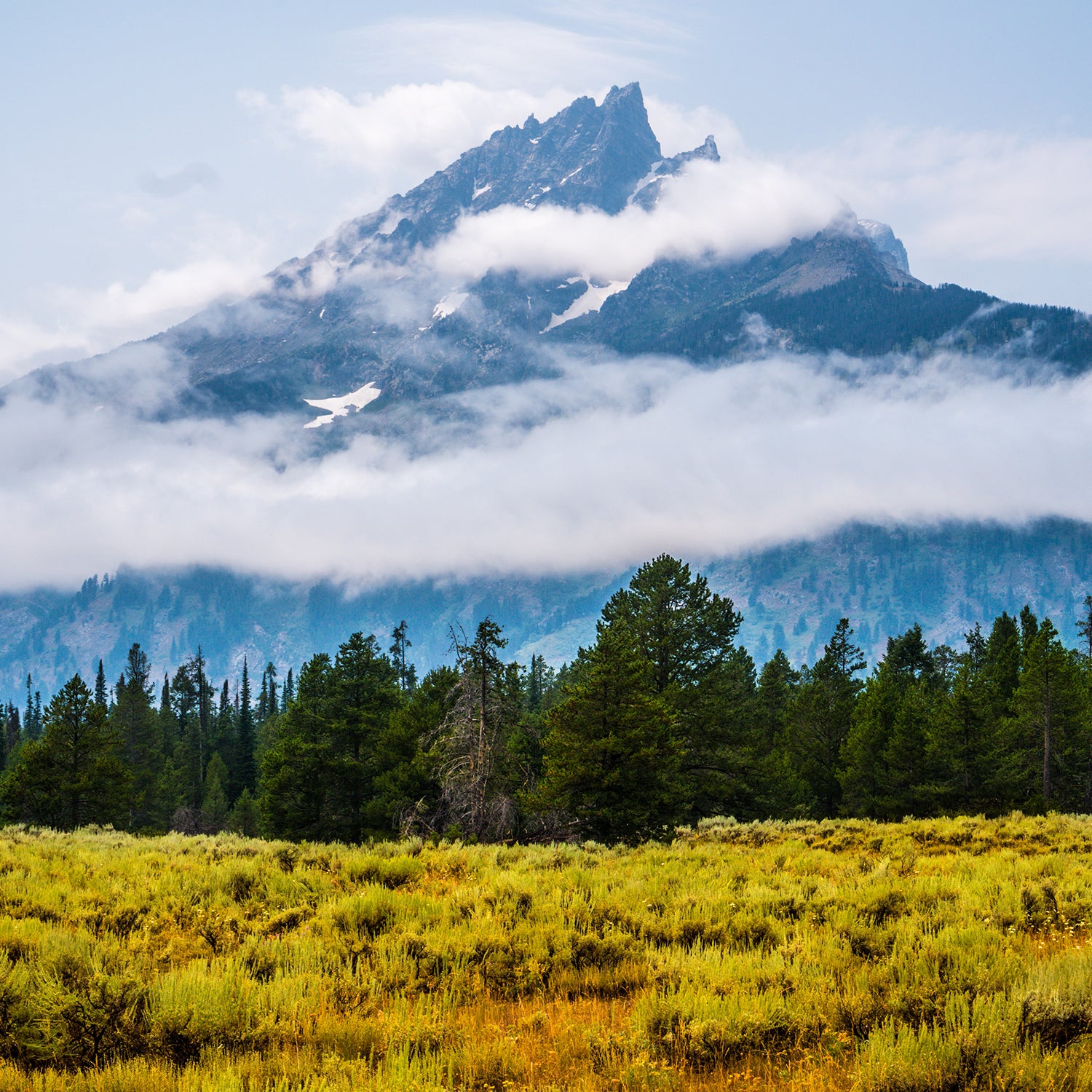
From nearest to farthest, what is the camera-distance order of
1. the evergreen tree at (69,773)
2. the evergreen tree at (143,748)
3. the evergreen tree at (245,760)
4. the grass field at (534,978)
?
the grass field at (534,978)
the evergreen tree at (69,773)
the evergreen tree at (143,748)
the evergreen tree at (245,760)

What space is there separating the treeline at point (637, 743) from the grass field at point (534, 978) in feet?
38.6

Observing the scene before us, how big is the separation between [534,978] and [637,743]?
54.0 feet

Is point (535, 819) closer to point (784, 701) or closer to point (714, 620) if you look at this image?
→ point (714, 620)

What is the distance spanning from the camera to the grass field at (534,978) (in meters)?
4.54

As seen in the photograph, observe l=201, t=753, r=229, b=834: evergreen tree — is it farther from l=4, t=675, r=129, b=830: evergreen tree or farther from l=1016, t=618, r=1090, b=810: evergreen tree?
l=1016, t=618, r=1090, b=810: evergreen tree

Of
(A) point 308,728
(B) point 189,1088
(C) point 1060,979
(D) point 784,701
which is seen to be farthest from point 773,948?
(D) point 784,701

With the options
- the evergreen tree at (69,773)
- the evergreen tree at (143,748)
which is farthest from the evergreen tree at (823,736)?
the evergreen tree at (143,748)

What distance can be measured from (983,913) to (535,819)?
23.7m

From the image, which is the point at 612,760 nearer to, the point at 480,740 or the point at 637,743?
the point at 637,743

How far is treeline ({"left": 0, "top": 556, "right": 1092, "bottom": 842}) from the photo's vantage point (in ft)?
75.9

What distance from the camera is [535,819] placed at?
30422 mm

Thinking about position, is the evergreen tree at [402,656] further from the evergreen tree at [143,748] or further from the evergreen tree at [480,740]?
the evergreen tree at [480,740]

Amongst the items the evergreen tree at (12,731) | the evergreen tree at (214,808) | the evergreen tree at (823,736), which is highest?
the evergreen tree at (823,736)

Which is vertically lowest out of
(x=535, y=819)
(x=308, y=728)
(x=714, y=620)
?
(x=535, y=819)
